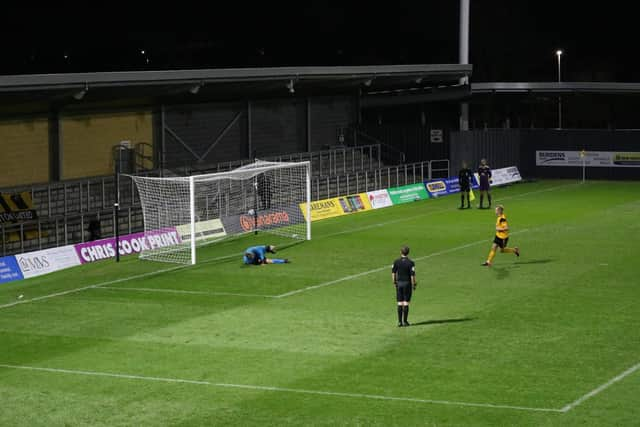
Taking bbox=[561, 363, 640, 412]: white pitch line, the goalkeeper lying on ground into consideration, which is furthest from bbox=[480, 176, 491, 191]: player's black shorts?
bbox=[561, 363, 640, 412]: white pitch line

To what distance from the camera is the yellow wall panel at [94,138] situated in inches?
1832

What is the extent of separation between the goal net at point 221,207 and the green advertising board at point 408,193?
687 centimetres

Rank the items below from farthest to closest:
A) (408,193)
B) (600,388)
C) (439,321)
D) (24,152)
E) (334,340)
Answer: (408,193)
(24,152)
(439,321)
(334,340)
(600,388)

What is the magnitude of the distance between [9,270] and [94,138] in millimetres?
14537

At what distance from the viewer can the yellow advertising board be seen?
48969 millimetres

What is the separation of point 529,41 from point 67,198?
7014cm

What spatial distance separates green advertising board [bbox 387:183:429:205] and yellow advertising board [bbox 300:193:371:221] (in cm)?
254

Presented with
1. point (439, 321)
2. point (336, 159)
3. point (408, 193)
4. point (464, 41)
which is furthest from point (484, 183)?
point (439, 321)

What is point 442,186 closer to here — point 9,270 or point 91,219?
point 91,219

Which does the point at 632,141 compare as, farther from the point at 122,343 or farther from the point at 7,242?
the point at 122,343

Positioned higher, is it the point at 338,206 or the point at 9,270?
the point at 338,206

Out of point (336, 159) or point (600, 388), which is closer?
point (600, 388)

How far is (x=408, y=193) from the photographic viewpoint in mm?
55875

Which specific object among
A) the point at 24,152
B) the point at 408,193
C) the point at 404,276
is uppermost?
the point at 24,152
